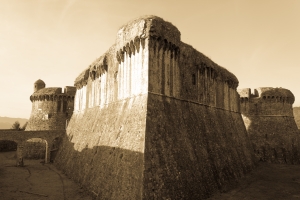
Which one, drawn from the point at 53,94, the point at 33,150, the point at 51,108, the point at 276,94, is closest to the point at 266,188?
the point at 276,94

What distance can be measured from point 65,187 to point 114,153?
6.33m

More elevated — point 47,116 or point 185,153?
point 47,116

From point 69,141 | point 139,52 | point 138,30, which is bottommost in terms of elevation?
point 69,141

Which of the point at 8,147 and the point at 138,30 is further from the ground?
the point at 138,30

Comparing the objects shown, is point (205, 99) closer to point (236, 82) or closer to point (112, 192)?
point (236, 82)

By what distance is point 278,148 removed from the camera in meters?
30.8

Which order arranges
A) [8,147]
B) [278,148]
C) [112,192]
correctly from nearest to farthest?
[112,192]
[278,148]
[8,147]

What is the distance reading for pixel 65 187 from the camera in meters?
15.7

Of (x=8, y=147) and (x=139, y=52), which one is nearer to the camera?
(x=139, y=52)

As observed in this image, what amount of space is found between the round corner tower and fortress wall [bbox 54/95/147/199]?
17.3 metres

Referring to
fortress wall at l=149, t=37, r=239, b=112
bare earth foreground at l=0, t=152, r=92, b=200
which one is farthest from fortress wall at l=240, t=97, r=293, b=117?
bare earth foreground at l=0, t=152, r=92, b=200

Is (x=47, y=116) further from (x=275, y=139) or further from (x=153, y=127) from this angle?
(x=275, y=139)

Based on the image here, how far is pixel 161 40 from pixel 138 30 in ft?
5.74

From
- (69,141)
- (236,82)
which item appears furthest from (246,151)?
(69,141)
